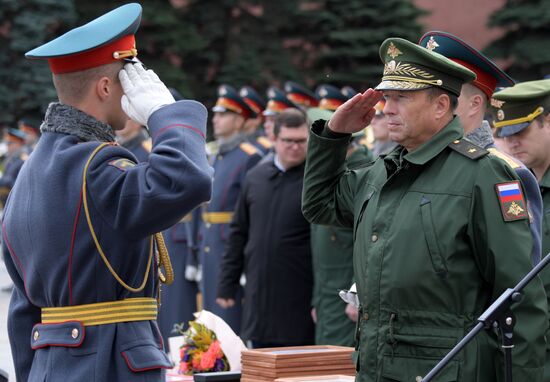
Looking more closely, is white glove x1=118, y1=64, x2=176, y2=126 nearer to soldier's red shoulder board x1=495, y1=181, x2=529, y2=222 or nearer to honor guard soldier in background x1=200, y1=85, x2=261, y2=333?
soldier's red shoulder board x1=495, y1=181, x2=529, y2=222

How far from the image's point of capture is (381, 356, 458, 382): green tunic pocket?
3.74 meters

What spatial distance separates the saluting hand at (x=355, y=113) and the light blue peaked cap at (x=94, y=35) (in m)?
0.96

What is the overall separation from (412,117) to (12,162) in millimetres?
16467

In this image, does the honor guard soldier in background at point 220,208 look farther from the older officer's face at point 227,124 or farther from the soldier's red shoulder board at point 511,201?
the soldier's red shoulder board at point 511,201

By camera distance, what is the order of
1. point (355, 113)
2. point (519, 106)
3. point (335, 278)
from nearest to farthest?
point (355, 113)
point (519, 106)
point (335, 278)

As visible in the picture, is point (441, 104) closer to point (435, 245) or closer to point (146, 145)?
point (435, 245)

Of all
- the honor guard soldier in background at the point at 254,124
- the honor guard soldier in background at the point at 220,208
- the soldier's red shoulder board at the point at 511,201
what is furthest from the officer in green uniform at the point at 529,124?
the honor guard soldier in background at the point at 254,124

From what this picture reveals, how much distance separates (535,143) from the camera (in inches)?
205

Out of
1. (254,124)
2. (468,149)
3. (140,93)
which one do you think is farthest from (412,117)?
(254,124)

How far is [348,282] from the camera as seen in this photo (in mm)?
7336

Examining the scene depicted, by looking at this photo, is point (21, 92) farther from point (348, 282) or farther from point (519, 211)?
point (519, 211)

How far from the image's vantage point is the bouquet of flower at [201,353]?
5559 mm

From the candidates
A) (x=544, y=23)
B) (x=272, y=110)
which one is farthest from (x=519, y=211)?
(x=544, y=23)

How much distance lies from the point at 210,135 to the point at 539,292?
90.0ft
